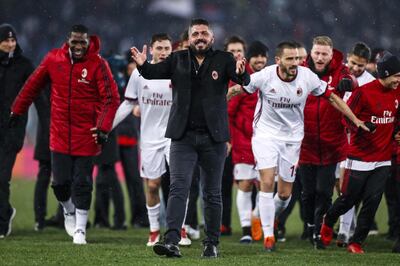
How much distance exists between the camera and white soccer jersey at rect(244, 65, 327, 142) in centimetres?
1260

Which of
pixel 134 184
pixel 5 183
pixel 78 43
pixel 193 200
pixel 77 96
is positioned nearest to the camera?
pixel 78 43

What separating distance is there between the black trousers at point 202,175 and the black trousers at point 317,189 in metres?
2.35

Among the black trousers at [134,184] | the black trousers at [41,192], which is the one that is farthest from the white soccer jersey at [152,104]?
the black trousers at [134,184]

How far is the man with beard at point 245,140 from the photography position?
14.6m

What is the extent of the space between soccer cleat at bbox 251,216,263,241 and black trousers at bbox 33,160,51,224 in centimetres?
292

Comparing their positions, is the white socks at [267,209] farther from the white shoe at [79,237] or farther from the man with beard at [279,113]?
the white shoe at [79,237]

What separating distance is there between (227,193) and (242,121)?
1201mm

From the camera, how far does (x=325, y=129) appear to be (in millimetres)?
13641

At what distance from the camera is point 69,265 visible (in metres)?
10.5

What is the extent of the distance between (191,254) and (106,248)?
3.32 ft

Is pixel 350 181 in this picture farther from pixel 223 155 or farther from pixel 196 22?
pixel 196 22

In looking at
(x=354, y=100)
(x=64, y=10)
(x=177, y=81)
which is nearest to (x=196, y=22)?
(x=177, y=81)

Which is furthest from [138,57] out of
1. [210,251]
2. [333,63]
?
[333,63]

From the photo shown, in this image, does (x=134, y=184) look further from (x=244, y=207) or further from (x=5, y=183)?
(x=5, y=183)
